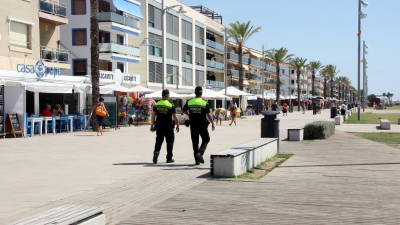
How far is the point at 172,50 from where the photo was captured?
58.6 m

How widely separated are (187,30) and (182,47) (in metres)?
3.34

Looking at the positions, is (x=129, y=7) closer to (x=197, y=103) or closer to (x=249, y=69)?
(x=197, y=103)

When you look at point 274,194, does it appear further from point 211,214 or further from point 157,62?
point 157,62

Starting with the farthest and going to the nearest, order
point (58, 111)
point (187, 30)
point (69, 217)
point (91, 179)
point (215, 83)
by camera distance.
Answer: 1. point (215, 83)
2. point (187, 30)
3. point (58, 111)
4. point (91, 179)
5. point (69, 217)

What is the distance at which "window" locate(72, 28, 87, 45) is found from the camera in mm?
44156

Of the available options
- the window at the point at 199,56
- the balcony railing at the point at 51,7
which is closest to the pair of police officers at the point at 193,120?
the balcony railing at the point at 51,7

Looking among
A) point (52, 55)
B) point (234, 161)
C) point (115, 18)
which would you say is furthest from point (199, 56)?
point (234, 161)

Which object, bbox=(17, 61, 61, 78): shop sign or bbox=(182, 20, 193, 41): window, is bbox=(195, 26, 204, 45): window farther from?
bbox=(17, 61, 61, 78): shop sign

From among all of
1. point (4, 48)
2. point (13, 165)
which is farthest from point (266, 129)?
point (4, 48)

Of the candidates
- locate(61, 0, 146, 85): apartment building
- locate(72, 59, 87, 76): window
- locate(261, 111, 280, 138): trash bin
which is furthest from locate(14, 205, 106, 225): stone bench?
→ locate(72, 59, 87, 76): window

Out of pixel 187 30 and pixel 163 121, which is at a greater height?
pixel 187 30

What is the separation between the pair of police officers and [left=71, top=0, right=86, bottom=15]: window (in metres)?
35.0

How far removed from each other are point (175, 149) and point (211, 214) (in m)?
9.11

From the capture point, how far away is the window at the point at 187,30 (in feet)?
206
